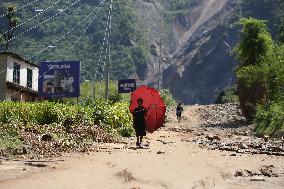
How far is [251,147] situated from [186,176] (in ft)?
24.9

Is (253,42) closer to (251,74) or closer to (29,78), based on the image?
(251,74)

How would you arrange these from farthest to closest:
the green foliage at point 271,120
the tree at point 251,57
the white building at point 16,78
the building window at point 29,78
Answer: the building window at point 29,78
the white building at point 16,78
the tree at point 251,57
the green foliage at point 271,120

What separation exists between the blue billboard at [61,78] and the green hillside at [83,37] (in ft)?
312

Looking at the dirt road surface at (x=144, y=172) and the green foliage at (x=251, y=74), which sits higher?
the green foliage at (x=251, y=74)

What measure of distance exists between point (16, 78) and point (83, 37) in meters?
118

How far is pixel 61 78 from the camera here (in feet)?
99.9

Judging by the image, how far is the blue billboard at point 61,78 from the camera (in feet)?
98.8

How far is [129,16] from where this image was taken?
181 metres

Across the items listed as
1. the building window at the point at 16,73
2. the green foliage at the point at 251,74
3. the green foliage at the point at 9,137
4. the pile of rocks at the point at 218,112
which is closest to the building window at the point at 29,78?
the building window at the point at 16,73

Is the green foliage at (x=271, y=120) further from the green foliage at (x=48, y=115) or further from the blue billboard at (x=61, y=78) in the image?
the blue billboard at (x=61, y=78)

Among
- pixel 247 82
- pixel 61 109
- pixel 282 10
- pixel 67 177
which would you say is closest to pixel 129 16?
pixel 282 10

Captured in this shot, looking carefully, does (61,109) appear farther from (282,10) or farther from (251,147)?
(282,10)

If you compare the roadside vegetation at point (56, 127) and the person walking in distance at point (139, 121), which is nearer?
the roadside vegetation at point (56, 127)

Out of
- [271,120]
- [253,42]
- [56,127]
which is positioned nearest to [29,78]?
[253,42]
